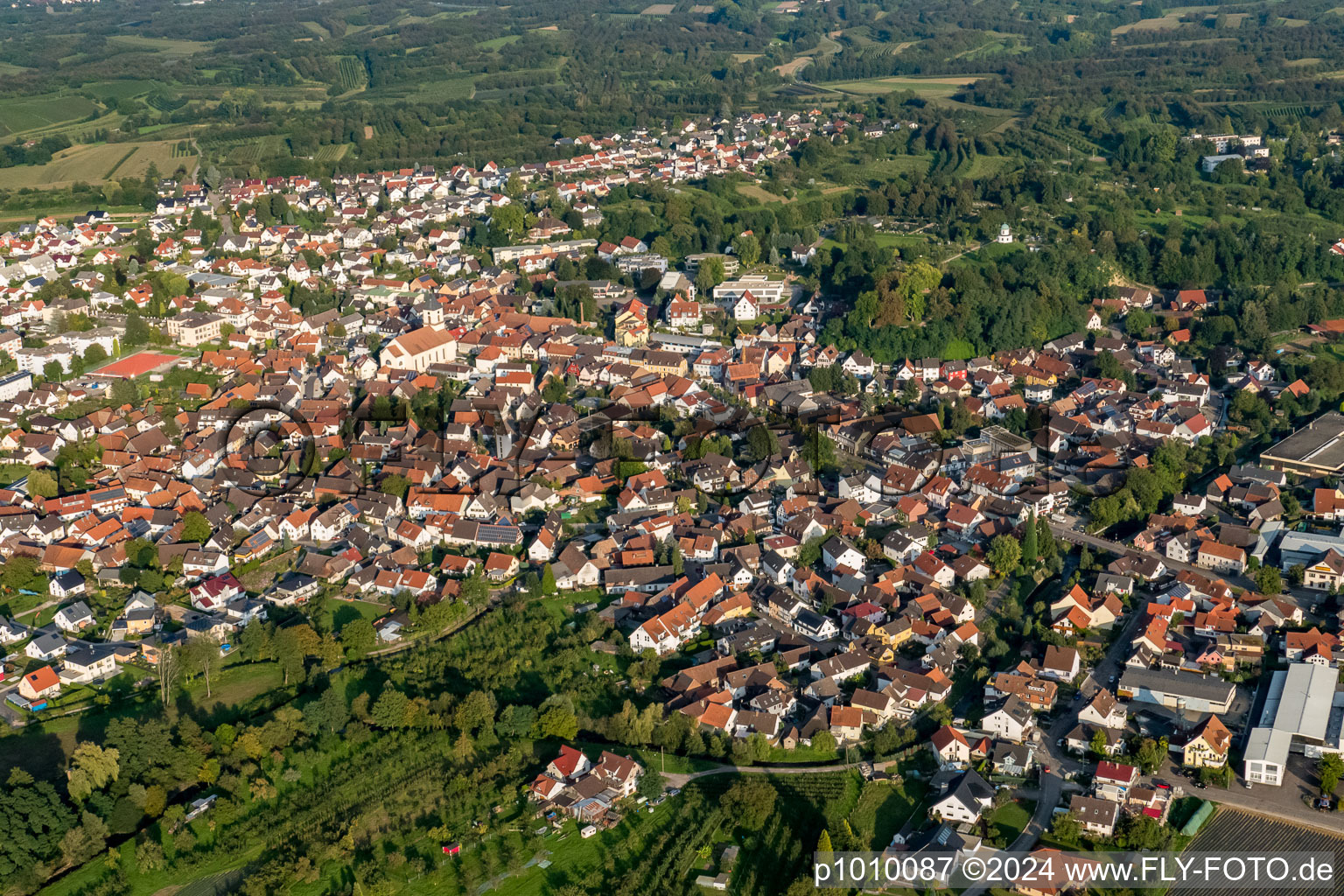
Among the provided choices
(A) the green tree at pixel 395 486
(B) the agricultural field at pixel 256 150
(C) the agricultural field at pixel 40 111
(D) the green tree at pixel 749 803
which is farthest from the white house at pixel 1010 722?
(C) the agricultural field at pixel 40 111

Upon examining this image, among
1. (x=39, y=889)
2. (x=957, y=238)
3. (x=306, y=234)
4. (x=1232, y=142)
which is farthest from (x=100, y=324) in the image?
(x=1232, y=142)

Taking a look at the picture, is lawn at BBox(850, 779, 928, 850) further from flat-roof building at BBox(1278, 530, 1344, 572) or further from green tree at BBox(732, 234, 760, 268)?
green tree at BBox(732, 234, 760, 268)

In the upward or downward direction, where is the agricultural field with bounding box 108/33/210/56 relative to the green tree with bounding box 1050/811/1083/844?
upward

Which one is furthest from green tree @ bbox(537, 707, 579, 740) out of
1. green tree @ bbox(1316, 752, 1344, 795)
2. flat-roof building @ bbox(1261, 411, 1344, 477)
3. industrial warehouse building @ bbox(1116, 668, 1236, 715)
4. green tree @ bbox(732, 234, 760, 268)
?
green tree @ bbox(732, 234, 760, 268)

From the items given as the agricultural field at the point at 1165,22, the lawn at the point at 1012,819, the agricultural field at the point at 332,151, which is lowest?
the lawn at the point at 1012,819

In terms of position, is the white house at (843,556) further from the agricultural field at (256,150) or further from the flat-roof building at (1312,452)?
the agricultural field at (256,150)

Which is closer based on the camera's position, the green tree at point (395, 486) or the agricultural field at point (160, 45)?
the green tree at point (395, 486)
